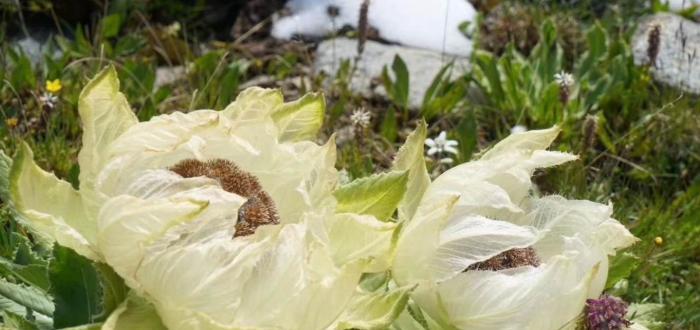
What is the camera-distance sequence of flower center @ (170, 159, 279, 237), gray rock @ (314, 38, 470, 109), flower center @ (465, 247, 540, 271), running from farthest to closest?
1. gray rock @ (314, 38, 470, 109)
2. flower center @ (465, 247, 540, 271)
3. flower center @ (170, 159, 279, 237)

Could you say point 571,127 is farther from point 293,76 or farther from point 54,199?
point 54,199

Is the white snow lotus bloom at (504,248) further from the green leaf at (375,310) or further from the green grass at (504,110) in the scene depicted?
the green grass at (504,110)

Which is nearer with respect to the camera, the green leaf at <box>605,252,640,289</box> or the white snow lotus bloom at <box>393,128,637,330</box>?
the white snow lotus bloom at <box>393,128,637,330</box>

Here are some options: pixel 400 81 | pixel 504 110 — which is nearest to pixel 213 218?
pixel 400 81

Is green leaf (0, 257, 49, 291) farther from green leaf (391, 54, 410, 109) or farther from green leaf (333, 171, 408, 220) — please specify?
green leaf (391, 54, 410, 109)

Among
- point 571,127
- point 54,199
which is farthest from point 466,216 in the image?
point 571,127

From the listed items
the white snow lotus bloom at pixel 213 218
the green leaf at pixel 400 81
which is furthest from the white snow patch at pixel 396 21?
the white snow lotus bloom at pixel 213 218

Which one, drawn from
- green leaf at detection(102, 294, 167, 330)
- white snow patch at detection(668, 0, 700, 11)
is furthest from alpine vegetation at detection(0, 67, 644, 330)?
white snow patch at detection(668, 0, 700, 11)
